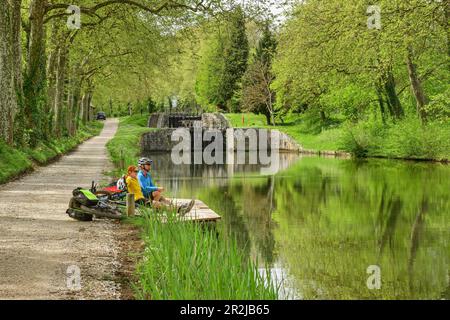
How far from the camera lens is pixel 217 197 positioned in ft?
72.6

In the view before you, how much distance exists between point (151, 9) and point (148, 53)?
688cm

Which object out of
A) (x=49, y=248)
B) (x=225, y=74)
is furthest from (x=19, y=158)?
(x=225, y=74)

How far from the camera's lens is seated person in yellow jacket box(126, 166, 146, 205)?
496 inches

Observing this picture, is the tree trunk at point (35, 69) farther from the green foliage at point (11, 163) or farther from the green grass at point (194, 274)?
the green grass at point (194, 274)

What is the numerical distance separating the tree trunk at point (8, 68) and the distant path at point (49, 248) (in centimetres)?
584

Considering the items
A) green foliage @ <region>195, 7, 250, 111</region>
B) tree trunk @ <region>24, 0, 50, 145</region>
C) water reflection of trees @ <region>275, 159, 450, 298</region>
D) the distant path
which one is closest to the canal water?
water reflection of trees @ <region>275, 159, 450, 298</region>

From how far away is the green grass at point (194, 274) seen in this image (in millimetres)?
6043

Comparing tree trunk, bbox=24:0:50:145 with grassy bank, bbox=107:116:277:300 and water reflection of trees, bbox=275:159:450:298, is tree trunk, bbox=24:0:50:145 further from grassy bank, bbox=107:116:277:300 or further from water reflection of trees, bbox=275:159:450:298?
grassy bank, bbox=107:116:277:300

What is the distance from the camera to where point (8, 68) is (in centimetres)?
2056

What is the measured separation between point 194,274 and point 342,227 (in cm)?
949

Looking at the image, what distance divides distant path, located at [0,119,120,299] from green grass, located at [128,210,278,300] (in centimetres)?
53
